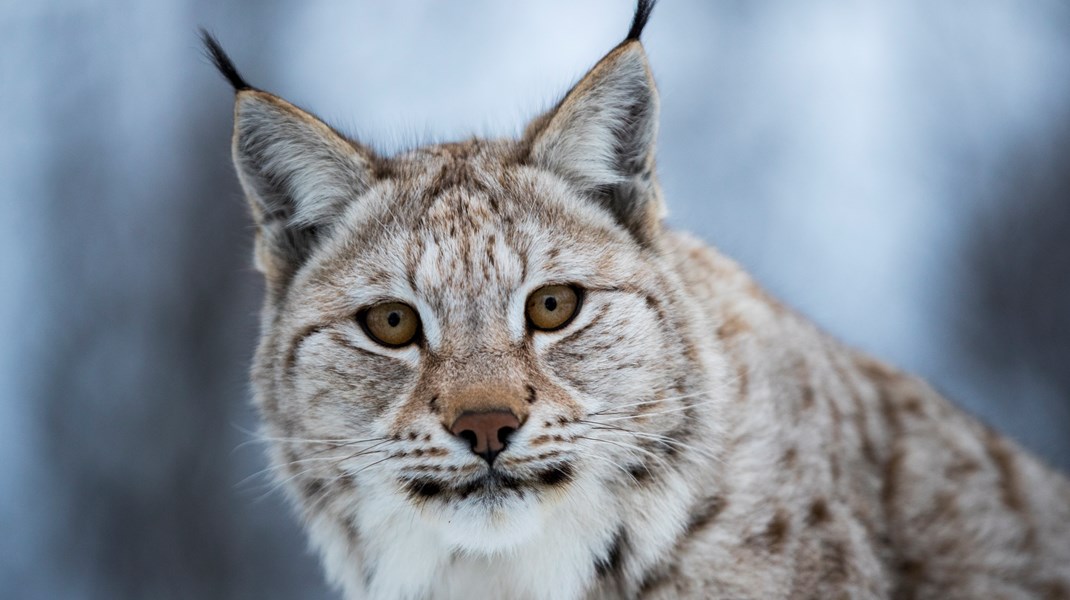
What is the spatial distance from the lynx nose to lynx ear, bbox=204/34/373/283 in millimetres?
1352

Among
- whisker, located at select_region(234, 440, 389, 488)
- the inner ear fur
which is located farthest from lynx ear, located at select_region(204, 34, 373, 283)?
whisker, located at select_region(234, 440, 389, 488)

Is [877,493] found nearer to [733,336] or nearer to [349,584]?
[733,336]

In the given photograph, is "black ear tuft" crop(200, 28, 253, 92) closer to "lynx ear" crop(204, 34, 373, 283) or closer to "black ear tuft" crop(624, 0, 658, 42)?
"lynx ear" crop(204, 34, 373, 283)

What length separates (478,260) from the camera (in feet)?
11.7

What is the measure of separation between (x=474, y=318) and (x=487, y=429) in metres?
0.50

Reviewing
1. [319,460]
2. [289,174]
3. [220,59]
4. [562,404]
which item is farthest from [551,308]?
[220,59]

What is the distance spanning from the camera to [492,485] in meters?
3.26

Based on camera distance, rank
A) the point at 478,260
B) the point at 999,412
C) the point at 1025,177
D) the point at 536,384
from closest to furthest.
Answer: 1. the point at 536,384
2. the point at 478,260
3. the point at 999,412
4. the point at 1025,177

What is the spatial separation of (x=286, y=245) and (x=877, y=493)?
8.67ft

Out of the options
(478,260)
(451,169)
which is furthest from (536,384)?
(451,169)

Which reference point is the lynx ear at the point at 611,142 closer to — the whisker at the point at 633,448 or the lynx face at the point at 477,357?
the lynx face at the point at 477,357

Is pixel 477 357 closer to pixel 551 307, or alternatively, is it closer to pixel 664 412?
pixel 551 307

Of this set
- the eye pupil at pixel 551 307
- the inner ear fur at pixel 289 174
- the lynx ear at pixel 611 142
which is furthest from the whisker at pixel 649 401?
the inner ear fur at pixel 289 174

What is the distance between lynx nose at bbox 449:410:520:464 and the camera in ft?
10.3
